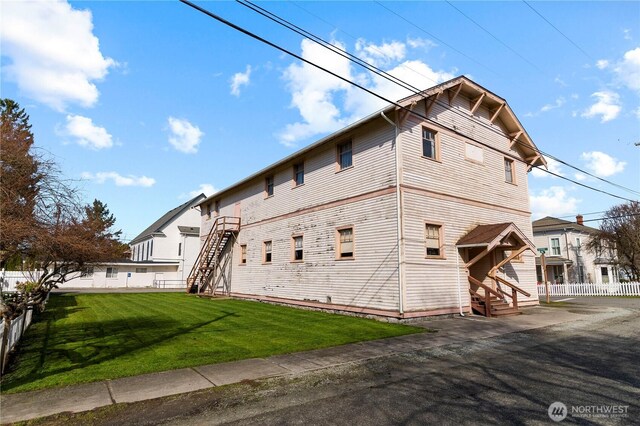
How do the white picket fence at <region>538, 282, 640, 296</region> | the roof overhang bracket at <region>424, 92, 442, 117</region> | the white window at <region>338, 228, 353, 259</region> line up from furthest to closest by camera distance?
the white picket fence at <region>538, 282, 640, 296</region>
the white window at <region>338, 228, 353, 259</region>
the roof overhang bracket at <region>424, 92, 442, 117</region>

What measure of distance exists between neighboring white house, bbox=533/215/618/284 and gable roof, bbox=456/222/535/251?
26313mm

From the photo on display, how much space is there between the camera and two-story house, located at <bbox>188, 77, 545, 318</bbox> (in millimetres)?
13266

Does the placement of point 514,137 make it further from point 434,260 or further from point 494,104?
point 434,260

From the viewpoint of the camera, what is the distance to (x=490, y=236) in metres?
13.8

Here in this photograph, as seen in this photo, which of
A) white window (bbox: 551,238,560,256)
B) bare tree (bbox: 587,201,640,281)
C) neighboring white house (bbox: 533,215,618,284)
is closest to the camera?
bare tree (bbox: 587,201,640,281)

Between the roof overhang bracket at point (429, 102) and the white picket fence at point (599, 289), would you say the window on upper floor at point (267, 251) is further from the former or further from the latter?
the white picket fence at point (599, 289)

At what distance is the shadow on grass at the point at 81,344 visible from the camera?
6672mm

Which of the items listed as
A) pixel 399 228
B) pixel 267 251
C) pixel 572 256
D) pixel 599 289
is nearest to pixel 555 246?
pixel 572 256

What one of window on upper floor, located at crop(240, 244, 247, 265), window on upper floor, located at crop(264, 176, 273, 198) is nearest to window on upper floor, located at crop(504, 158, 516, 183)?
window on upper floor, located at crop(264, 176, 273, 198)

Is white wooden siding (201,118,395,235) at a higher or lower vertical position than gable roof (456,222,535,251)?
higher

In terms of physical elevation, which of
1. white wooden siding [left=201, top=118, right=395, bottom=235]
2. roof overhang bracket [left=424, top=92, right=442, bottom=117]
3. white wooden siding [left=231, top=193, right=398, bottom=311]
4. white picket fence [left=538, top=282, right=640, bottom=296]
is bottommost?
white picket fence [left=538, top=282, right=640, bottom=296]

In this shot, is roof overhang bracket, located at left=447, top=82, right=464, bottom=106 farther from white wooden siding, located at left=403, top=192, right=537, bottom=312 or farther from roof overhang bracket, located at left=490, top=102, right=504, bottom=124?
white wooden siding, located at left=403, top=192, right=537, bottom=312

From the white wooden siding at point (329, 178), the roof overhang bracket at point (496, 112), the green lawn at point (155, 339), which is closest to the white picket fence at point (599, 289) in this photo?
the roof overhang bracket at point (496, 112)

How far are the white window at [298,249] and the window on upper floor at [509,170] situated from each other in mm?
10762
